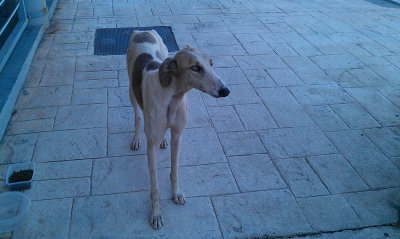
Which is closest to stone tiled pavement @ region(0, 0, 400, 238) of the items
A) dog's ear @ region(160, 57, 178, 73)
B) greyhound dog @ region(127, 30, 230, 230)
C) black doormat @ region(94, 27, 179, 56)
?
black doormat @ region(94, 27, 179, 56)

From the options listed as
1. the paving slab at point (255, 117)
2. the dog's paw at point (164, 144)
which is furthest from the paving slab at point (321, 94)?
the dog's paw at point (164, 144)

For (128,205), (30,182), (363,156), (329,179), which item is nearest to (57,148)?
(30,182)

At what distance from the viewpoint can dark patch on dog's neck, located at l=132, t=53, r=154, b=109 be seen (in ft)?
10.8

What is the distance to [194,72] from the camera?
2637mm

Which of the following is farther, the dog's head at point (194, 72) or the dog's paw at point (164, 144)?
the dog's paw at point (164, 144)

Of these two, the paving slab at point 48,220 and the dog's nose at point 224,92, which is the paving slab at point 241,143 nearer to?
the dog's nose at point 224,92

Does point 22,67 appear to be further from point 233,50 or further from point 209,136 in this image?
point 233,50

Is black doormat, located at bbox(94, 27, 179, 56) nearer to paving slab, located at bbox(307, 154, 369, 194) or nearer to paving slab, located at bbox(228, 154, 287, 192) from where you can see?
paving slab, located at bbox(228, 154, 287, 192)

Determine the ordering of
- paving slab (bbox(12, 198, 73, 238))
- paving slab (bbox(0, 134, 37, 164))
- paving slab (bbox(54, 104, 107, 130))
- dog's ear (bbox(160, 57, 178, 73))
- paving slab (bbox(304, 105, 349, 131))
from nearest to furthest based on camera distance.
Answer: dog's ear (bbox(160, 57, 178, 73)) < paving slab (bbox(12, 198, 73, 238)) < paving slab (bbox(0, 134, 37, 164)) < paving slab (bbox(54, 104, 107, 130)) < paving slab (bbox(304, 105, 349, 131))

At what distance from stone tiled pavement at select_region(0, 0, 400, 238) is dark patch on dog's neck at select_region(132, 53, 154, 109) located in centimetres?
91

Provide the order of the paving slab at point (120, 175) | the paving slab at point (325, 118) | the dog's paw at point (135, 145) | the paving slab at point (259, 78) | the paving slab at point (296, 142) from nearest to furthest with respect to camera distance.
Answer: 1. the paving slab at point (120, 175)
2. the dog's paw at point (135, 145)
3. the paving slab at point (296, 142)
4. the paving slab at point (325, 118)
5. the paving slab at point (259, 78)

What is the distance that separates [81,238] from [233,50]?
15.0 feet

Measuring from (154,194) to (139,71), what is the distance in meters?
1.20

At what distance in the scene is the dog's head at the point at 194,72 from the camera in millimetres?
2557
